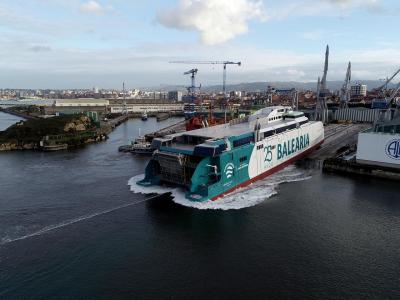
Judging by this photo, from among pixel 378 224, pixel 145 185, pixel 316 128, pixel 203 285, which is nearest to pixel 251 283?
pixel 203 285

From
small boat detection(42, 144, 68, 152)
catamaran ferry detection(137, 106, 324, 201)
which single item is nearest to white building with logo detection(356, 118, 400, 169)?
catamaran ferry detection(137, 106, 324, 201)

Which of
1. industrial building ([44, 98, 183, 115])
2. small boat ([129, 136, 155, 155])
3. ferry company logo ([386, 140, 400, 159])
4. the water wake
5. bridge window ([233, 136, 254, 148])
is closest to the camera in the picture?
the water wake

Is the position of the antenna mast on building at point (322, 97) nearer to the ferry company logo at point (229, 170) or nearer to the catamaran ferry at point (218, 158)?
the catamaran ferry at point (218, 158)

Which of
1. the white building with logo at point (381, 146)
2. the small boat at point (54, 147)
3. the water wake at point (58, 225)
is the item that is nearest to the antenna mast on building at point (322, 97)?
the white building with logo at point (381, 146)

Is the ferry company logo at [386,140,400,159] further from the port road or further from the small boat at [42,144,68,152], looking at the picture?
the small boat at [42,144,68,152]

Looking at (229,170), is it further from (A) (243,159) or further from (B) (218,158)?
(A) (243,159)

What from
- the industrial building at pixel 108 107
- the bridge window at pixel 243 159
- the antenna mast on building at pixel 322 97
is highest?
the antenna mast on building at pixel 322 97

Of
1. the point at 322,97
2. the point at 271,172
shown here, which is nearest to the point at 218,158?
the point at 271,172
